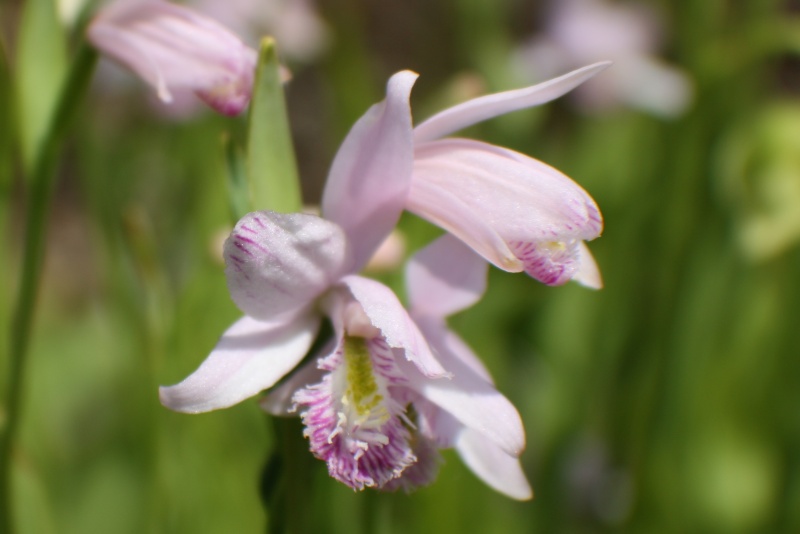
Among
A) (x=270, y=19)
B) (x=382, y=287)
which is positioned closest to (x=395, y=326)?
(x=382, y=287)

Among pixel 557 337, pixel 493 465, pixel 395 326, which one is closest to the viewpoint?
pixel 395 326

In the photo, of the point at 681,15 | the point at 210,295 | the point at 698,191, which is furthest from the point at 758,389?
the point at 210,295

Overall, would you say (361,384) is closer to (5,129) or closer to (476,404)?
(476,404)

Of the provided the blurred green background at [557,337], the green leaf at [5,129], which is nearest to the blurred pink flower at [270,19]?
the blurred green background at [557,337]

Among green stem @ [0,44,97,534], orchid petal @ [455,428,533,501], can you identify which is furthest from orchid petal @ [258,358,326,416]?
green stem @ [0,44,97,534]

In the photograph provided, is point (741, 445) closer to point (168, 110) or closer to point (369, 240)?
point (369, 240)

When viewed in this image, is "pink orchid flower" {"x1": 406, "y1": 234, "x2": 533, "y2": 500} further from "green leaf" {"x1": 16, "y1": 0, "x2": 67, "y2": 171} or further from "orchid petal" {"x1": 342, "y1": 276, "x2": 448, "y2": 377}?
"green leaf" {"x1": 16, "y1": 0, "x2": 67, "y2": 171}

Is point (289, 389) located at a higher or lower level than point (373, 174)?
lower

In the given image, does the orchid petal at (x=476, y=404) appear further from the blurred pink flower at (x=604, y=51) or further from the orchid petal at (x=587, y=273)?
the blurred pink flower at (x=604, y=51)
